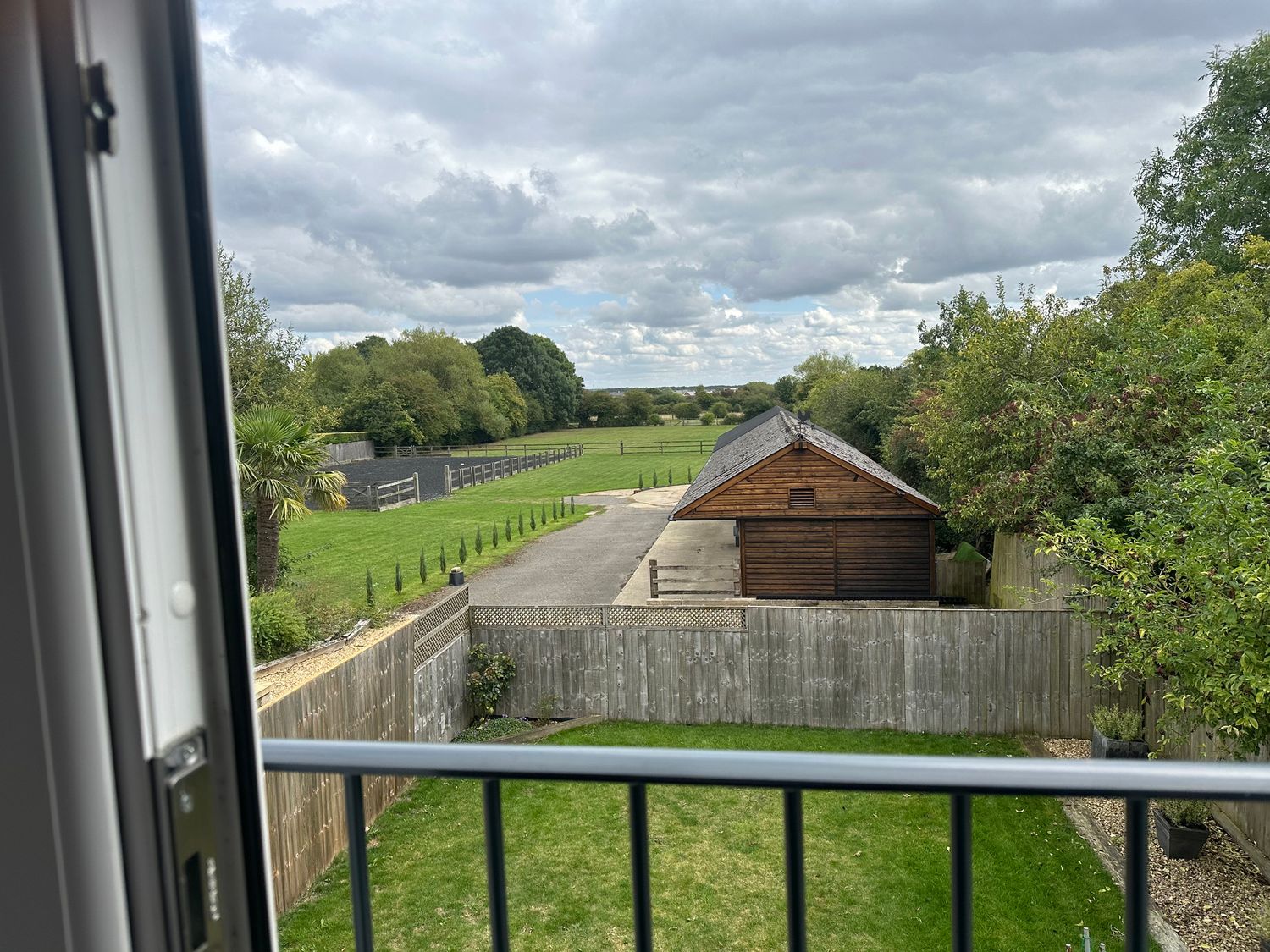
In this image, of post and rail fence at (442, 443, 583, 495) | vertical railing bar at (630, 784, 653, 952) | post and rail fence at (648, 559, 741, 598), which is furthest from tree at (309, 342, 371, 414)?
vertical railing bar at (630, 784, 653, 952)

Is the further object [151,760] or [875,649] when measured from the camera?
[875,649]

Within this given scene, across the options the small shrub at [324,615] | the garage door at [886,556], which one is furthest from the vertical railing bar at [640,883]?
the garage door at [886,556]

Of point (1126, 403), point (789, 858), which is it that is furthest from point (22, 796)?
point (1126, 403)

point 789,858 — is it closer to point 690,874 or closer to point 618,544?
point 690,874

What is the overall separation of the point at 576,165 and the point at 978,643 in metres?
7.78

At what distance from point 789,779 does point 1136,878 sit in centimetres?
48

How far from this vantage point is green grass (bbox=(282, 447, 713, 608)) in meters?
14.9

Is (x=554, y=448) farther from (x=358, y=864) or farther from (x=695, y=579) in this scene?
(x=358, y=864)

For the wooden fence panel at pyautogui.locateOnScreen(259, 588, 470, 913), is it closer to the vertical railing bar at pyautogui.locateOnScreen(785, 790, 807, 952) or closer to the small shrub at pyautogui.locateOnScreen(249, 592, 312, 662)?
the small shrub at pyautogui.locateOnScreen(249, 592, 312, 662)

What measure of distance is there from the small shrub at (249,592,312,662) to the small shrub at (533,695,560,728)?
9.25 ft

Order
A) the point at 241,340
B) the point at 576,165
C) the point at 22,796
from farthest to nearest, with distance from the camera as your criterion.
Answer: the point at 241,340 → the point at 576,165 → the point at 22,796

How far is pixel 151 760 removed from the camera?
2.29ft

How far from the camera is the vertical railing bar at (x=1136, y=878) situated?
3.41 ft

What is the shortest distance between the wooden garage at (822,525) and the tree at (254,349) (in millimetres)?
6620
